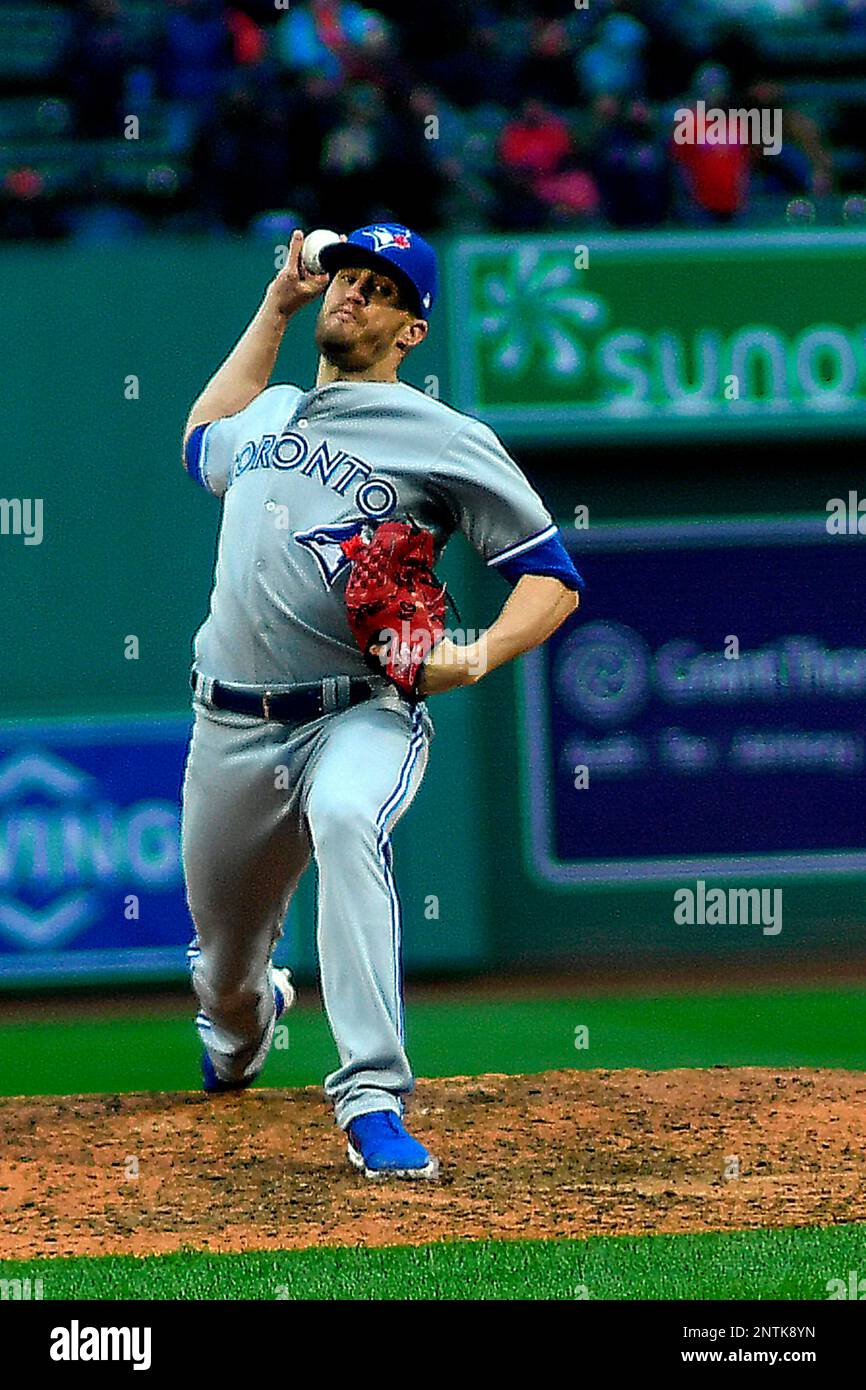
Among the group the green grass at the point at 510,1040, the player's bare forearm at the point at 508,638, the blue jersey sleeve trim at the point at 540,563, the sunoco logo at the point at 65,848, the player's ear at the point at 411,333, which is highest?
the player's ear at the point at 411,333

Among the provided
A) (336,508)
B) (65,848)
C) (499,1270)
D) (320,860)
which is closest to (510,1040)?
(65,848)

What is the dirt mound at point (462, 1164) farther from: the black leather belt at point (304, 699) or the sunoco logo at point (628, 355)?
the sunoco logo at point (628, 355)

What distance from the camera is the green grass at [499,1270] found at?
3.77 metres

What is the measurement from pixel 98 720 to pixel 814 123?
430 cm

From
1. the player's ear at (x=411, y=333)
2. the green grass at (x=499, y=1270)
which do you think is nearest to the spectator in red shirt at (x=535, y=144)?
the player's ear at (x=411, y=333)

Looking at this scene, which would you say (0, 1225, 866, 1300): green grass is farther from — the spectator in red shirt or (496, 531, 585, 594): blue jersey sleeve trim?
the spectator in red shirt

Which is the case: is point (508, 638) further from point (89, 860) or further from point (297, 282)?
point (89, 860)

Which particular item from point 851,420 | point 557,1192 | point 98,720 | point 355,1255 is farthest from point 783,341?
point 355,1255

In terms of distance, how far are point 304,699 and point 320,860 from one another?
0.41m

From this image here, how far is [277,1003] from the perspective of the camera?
5.44 meters

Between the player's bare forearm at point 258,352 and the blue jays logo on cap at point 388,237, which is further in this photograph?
the player's bare forearm at point 258,352

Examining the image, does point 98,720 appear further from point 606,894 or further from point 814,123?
point 814,123

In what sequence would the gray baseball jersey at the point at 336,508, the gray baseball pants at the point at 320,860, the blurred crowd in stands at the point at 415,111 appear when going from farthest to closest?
1. the blurred crowd in stands at the point at 415,111
2. the gray baseball jersey at the point at 336,508
3. the gray baseball pants at the point at 320,860

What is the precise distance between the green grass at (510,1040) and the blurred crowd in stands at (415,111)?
9.88 feet
